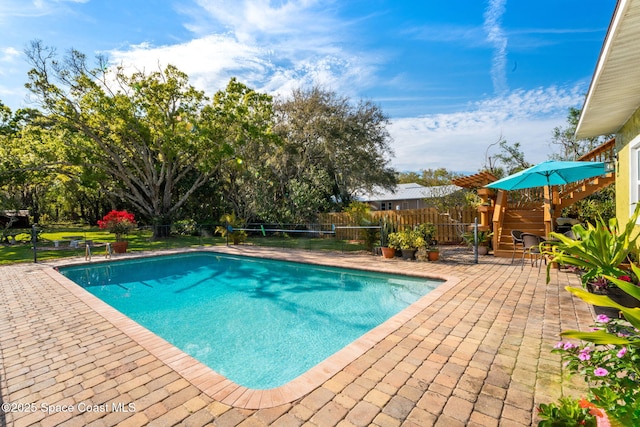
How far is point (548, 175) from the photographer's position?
769cm

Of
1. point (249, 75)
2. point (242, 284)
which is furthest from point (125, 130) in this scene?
point (242, 284)

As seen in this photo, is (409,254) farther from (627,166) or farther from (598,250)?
(598,250)

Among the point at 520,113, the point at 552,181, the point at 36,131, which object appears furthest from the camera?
the point at 36,131

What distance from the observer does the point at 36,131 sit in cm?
1470

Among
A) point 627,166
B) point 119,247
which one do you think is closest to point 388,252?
point 627,166

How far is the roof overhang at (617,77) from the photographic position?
270 cm

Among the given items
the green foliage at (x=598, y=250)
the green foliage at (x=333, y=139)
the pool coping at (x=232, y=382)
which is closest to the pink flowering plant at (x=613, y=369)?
the green foliage at (x=598, y=250)

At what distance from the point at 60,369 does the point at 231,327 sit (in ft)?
7.91

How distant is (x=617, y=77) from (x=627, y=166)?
2.61 metres

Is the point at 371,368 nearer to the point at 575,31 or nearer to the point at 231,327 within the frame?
the point at 231,327

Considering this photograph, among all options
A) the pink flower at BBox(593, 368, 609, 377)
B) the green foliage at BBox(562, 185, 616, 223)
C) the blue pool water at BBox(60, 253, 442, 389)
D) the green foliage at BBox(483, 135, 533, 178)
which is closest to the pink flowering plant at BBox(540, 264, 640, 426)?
the pink flower at BBox(593, 368, 609, 377)

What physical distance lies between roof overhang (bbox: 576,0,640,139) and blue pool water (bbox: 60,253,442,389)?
432 centimetres

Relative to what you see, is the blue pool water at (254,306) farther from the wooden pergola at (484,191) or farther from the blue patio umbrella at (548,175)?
the wooden pergola at (484,191)

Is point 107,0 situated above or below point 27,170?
above
